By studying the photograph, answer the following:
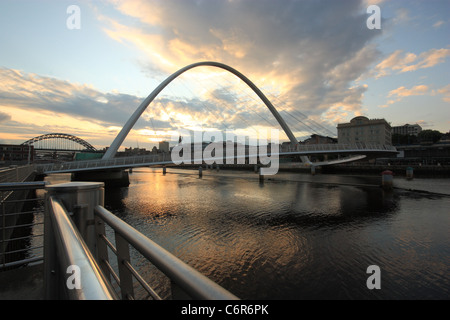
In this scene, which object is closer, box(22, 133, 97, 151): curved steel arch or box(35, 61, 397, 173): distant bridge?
box(35, 61, 397, 173): distant bridge

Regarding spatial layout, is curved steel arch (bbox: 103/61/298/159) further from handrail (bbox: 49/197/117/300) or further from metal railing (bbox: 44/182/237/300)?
handrail (bbox: 49/197/117/300)

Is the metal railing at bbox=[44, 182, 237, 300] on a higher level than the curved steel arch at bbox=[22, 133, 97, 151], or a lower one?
lower

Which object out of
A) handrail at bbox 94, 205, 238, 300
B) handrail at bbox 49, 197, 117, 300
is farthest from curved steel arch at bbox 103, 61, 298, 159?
handrail at bbox 94, 205, 238, 300

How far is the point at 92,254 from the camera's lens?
64.0 inches

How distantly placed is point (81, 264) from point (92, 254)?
Result: 749mm

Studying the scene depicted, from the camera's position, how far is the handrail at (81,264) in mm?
819

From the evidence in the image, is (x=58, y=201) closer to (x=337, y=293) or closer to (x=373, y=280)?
(x=337, y=293)

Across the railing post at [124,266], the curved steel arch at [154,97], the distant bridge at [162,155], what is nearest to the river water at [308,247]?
the railing post at [124,266]

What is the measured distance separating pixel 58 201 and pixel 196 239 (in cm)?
831

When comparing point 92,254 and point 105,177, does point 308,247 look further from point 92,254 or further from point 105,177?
point 105,177

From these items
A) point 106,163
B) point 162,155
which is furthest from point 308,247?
point 106,163

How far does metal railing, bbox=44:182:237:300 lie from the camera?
83cm
